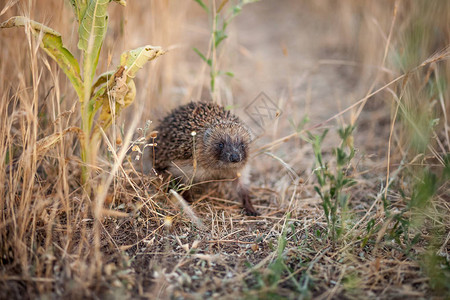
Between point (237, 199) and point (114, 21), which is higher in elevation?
point (114, 21)

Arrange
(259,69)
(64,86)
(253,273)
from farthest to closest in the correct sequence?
(259,69) < (64,86) < (253,273)

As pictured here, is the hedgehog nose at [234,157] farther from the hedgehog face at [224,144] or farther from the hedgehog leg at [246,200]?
the hedgehog leg at [246,200]

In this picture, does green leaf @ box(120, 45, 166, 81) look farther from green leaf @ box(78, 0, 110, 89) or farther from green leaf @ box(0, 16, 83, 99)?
green leaf @ box(0, 16, 83, 99)

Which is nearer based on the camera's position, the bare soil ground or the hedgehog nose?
the bare soil ground

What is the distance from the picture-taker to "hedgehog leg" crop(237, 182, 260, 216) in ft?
13.2

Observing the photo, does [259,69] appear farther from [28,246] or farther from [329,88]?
[28,246]

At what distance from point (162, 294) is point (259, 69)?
5.38 meters

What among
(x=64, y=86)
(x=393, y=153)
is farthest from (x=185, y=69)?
(x=393, y=153)

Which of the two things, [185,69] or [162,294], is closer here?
[162,294]

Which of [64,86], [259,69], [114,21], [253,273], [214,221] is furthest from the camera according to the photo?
[259,69]

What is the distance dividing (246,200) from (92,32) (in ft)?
7.07

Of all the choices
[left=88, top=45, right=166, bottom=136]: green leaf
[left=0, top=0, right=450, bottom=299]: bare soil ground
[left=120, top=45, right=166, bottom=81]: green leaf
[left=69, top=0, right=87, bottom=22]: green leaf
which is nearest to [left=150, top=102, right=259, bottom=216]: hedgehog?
[left=0, top=0, right=450, bottom=299]: bare soil ground

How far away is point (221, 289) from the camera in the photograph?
8.98 feet

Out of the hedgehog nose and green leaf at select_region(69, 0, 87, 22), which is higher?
green leaf at select_region(69, 0, 87, 22)
